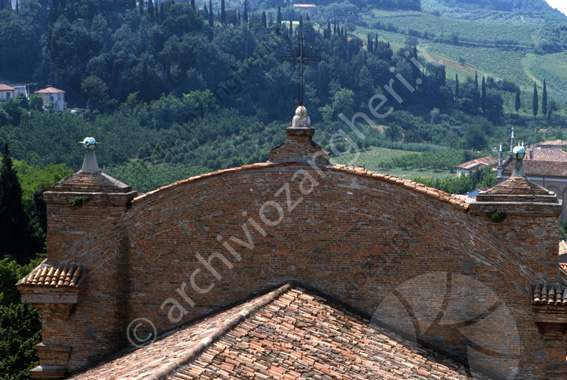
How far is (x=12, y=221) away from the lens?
4972 centimetres

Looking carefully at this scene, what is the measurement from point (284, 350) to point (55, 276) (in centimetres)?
459

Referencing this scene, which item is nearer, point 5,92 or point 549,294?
point 549,294

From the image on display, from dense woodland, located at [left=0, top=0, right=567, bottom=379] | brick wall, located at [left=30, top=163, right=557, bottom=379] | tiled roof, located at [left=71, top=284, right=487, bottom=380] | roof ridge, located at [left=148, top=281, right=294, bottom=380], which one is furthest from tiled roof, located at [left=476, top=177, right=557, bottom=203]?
dense woodland, located at [left=0, top=0, right=567, bottom=379]

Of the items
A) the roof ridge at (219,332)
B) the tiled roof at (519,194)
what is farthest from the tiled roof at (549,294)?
the roof ridge at (219,332)

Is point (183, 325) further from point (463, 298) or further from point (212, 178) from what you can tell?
point (463, 298)

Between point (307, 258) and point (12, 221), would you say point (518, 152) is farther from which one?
point (12, 221)

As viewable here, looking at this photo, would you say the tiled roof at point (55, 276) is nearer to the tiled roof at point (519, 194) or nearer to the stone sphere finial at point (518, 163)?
the tiled roof at point (519, 194)

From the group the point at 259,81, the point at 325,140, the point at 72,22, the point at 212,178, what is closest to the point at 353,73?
the point at 259,81

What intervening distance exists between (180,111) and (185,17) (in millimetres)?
24781

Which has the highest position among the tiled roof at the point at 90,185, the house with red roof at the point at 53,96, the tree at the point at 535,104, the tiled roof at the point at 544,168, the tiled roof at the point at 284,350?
the tiled roof at the point at 90,185

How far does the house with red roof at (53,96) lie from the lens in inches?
4643

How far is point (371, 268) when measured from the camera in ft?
46.0

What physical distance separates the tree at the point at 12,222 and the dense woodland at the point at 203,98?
13.7 metres

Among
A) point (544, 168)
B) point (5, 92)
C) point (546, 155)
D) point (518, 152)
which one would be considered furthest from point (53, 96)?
point (518, 152)
